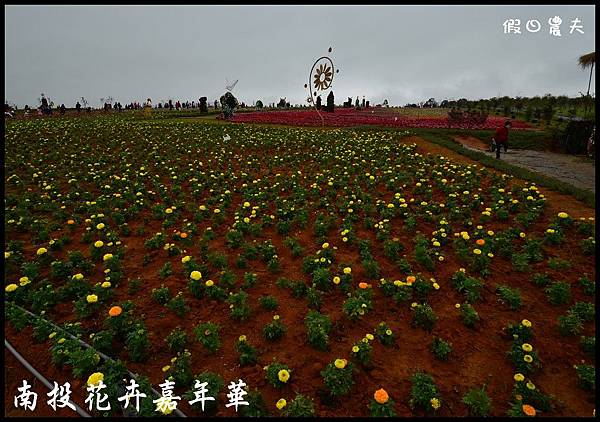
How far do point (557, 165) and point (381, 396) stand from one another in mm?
15365

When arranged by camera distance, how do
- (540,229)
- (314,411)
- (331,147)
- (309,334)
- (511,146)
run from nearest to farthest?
1. (314,411)
2. (309,334)
3. (540,229)
4. (331,147)
5. (511,146)

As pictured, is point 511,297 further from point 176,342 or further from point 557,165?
point 557,165

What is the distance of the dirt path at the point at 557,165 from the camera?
11047mm

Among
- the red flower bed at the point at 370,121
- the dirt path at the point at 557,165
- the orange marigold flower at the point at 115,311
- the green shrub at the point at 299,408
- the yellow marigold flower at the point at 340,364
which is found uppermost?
the red flower bed at the point at 370,121

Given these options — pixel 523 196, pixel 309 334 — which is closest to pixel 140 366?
pixel 309 334

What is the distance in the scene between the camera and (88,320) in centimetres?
423

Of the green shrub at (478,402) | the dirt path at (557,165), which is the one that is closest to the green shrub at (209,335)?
the green shrub at (478,402)

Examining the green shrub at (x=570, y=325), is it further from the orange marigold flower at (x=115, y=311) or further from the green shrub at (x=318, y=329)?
the orange marigold flower at (x=115, y=311)

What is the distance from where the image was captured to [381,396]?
3010mm

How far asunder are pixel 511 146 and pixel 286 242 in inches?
740

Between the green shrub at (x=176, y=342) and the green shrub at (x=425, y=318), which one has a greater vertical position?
the green shrub at (x=425, y=318)

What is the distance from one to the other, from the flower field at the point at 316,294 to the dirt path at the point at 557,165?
3.05 m

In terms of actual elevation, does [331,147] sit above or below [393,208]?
above

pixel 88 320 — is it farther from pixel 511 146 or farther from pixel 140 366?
pixel 511 146
